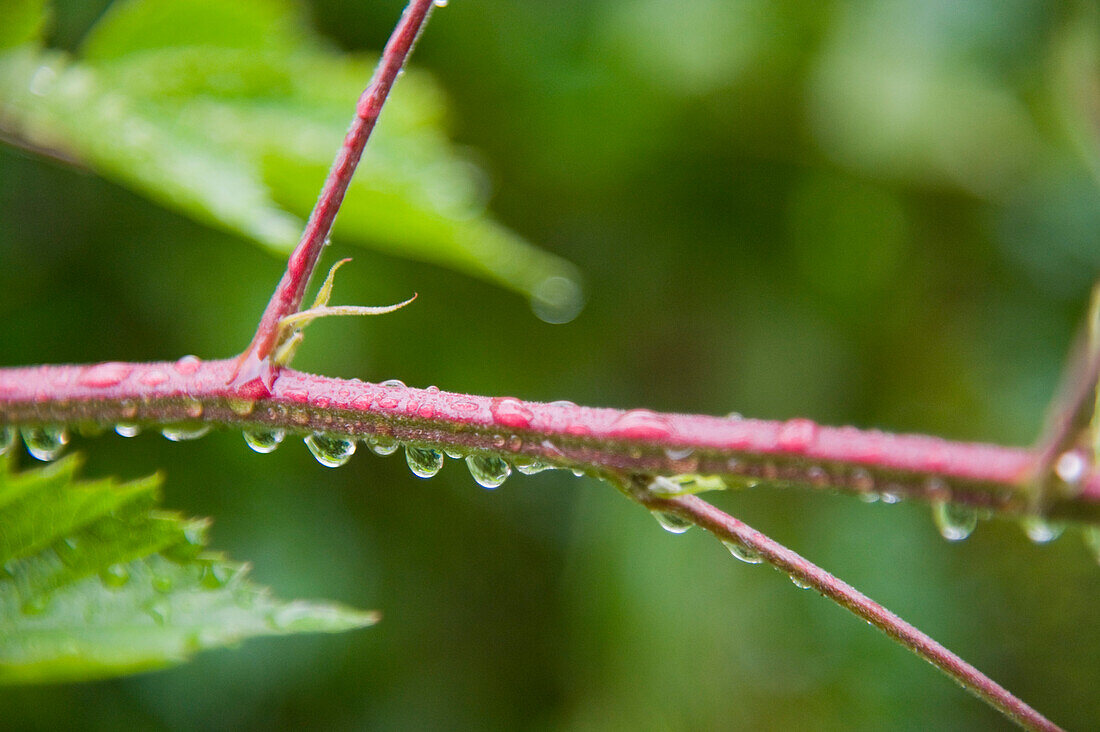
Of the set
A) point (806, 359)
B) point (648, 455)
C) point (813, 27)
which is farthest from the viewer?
point (806, 359)

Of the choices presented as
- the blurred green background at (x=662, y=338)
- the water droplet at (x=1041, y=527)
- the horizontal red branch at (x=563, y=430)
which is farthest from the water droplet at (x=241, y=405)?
the blurred green background at (x=662, y=338)

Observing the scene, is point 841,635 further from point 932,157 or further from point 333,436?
Result: point 333,436

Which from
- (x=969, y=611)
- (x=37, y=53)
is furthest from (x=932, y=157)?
(x=37, y=53)

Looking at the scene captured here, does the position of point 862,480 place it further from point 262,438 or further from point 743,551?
point 262,438

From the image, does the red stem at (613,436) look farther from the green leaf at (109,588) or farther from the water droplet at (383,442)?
the green leaf at (109,588)

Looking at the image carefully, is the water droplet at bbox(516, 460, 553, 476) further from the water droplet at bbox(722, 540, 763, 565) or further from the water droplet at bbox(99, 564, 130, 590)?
the water droplet at bbox(99, 564, 130, 590)

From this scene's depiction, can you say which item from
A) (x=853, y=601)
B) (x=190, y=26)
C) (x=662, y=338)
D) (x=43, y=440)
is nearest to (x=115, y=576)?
(x=43, y=440)

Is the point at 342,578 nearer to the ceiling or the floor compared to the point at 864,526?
nearer to the floor
